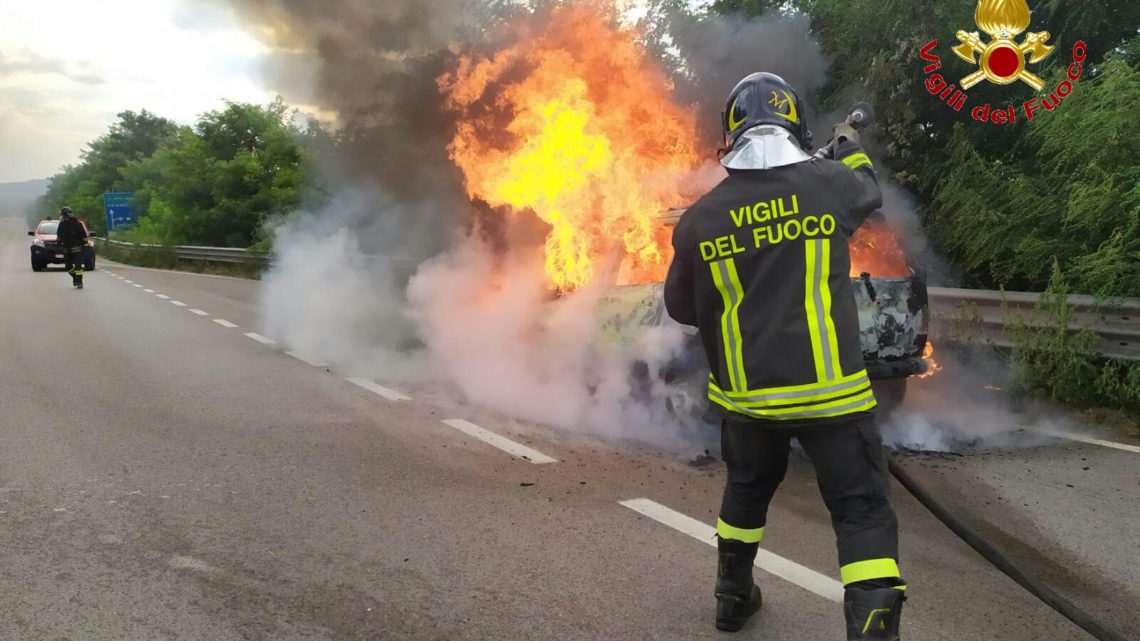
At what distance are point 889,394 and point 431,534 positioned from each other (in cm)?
307

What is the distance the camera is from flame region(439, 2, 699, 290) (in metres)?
6.88

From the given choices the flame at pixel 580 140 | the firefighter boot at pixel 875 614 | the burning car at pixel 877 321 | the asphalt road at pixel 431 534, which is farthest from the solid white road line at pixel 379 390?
the firefighter boot at pixel 875 614

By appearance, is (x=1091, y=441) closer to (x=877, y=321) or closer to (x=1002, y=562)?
(x=877, y=321)

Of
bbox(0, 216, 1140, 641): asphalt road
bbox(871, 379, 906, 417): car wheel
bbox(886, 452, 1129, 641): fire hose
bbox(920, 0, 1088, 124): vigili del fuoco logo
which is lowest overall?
bbox(0, 216, 1140, 641): asphalt road

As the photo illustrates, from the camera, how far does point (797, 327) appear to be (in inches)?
104

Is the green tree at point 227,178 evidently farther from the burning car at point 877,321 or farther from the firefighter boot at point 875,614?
the firefighter boot at point 875,614

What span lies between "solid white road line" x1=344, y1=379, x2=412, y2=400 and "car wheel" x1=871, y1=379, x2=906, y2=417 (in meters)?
3.62

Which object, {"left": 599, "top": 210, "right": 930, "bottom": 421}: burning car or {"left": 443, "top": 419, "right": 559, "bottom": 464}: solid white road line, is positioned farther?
{"left": 443, "top": 419, "right": 559, "bottom": 464}: solid white road line

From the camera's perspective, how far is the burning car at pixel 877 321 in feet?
16.6

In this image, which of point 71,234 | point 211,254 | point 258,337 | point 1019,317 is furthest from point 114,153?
point 1019,317

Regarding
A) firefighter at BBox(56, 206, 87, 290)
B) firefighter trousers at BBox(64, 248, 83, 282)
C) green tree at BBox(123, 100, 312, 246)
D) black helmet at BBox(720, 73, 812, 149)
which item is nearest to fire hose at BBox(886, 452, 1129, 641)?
black helmet at BBox(720, 73, 812, 149)

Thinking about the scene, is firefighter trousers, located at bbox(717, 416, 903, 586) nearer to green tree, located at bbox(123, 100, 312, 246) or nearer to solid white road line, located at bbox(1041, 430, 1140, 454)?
solid white road line, located at bbox(1041, 430, 1140, 454)

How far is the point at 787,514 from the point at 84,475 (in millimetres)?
3862

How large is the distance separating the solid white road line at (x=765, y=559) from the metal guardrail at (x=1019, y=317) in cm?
384
